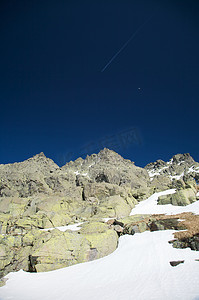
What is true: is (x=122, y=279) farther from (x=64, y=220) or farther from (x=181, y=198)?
(x=181, y=198)

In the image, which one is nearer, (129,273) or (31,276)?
(129,273)

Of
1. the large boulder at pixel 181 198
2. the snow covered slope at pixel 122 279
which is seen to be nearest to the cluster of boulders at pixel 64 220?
the large boulder at pixel 181 198

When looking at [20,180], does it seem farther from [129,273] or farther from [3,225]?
[129,273]

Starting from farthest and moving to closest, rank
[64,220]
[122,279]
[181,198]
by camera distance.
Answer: [181,198] → [64,220] → [122,279]

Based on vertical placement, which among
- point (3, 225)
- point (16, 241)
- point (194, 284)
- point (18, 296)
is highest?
point (3, 225)

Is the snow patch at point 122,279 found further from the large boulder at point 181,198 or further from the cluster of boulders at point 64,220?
the large boulder at point 181,198

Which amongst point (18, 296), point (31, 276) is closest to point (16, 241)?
point (31, 276)

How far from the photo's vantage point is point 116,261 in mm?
11930

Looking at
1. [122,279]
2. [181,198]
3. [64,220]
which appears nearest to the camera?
[122,279]

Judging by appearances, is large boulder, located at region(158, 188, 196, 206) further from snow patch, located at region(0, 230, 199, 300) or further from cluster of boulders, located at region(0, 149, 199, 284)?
snow patch, located at region(0, 230, 199, 300)

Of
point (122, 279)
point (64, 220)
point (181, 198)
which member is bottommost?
point (122, 279)

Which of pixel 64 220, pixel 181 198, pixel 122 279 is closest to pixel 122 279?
pixel 122 279

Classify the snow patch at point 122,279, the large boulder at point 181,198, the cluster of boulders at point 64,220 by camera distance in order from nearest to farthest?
the snow patch at point 122,279 → the cluster of boulders at point 64,220 → the large boulder at point 181,198

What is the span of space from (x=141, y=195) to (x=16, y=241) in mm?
46124
